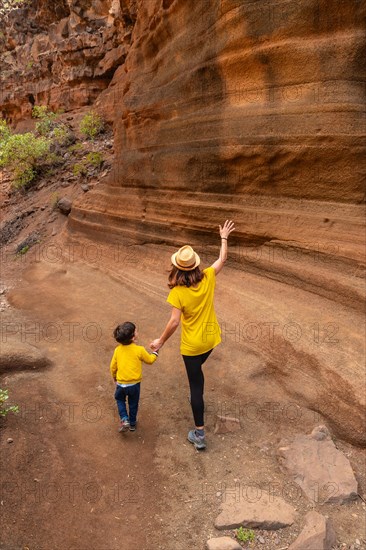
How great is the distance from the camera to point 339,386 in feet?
13.0

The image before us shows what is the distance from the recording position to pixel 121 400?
3.79 metres

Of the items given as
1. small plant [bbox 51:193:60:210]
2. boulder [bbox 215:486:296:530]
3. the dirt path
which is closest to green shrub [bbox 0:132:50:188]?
small plant [bbox 51:193:60:210]

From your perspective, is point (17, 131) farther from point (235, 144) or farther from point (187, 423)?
point (187, 423)

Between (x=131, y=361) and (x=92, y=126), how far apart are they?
14.0 metres

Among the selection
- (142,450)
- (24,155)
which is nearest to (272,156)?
(142,450)

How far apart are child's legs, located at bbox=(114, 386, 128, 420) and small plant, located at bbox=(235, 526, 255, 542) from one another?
134cm

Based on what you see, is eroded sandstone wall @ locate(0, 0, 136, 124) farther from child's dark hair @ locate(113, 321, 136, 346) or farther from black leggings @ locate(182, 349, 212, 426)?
black leggings @ locate(182, 349, 212, 426)

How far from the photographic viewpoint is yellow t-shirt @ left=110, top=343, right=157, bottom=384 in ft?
12.0

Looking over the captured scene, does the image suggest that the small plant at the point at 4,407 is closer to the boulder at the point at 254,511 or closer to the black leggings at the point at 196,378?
the black leggings at the point at 196,378

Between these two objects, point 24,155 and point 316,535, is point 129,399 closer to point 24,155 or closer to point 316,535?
point 316,535

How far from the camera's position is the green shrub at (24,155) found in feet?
47.5

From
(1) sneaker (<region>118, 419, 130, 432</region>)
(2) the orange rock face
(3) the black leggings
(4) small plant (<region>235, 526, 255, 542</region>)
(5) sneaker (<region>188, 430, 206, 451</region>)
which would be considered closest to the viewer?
(4) small plant (<region>235, 526, 255, 542</region>)

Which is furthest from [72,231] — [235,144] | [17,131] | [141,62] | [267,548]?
[17,131]

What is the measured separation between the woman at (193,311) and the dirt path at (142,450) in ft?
1.72
